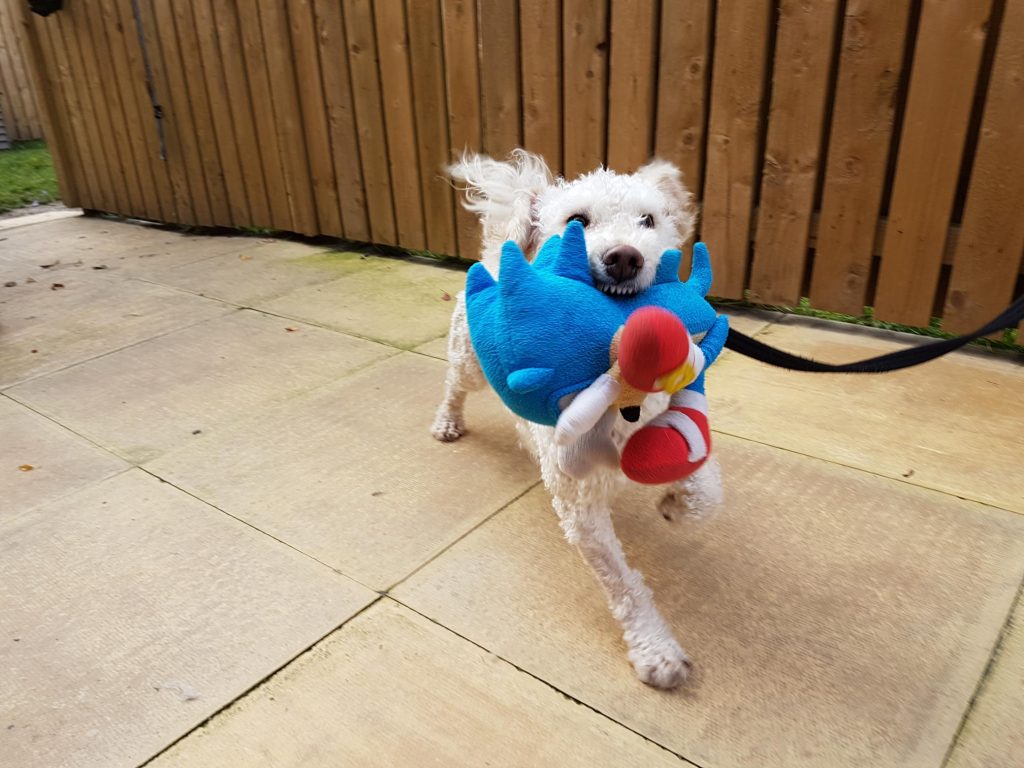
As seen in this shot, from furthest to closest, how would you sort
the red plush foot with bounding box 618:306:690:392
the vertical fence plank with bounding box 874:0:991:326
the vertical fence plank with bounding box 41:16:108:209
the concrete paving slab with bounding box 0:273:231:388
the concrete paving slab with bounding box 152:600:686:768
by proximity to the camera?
the vertical fence plank with bounding box 41:16:108:209 < the concrete paving slab with bounding box 0:273:231:388 < the vertical fence plank with bounding box 874:0:991:326 < the concrete paving slab with bounding box 152:600:686:768 < the red plush foot with bounding box 618:306:690:392

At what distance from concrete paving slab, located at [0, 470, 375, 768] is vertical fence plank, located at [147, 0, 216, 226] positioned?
520 centimetres

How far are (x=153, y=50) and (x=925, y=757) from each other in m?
7.92

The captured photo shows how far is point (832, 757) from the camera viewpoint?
1.76 metres

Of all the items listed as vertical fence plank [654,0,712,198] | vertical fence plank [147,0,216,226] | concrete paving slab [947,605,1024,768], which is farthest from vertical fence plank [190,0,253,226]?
concrete paving slab [947,605,1024,768]

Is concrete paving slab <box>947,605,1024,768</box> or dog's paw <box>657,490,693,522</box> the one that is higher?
dog's paw <box>657,490,693,522</box>

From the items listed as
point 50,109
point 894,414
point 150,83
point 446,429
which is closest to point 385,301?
point 446,429

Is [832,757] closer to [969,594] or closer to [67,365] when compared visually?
[969,594]

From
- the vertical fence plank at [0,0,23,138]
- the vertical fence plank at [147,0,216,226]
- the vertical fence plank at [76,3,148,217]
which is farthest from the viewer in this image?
the vertical fence plank at [0,0,23,138]

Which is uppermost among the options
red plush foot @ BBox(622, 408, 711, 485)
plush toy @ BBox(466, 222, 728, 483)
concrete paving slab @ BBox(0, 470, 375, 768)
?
plush toy @ BBox(466, 222, 728, 483)

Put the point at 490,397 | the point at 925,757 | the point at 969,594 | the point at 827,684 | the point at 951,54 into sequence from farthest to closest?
1. the point at 490,397
2. the point at 951,54
3. the point at 969,594
4. the point at 827,684
5. the point at 925,757

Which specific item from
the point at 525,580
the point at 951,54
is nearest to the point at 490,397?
the point at 525,580

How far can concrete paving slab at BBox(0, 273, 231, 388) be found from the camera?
446 cm

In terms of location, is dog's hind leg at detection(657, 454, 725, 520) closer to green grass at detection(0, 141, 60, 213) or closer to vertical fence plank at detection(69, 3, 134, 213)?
vertical fence plank at detection(69, 3, 134, 213)

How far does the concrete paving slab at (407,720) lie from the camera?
182 centimetres
